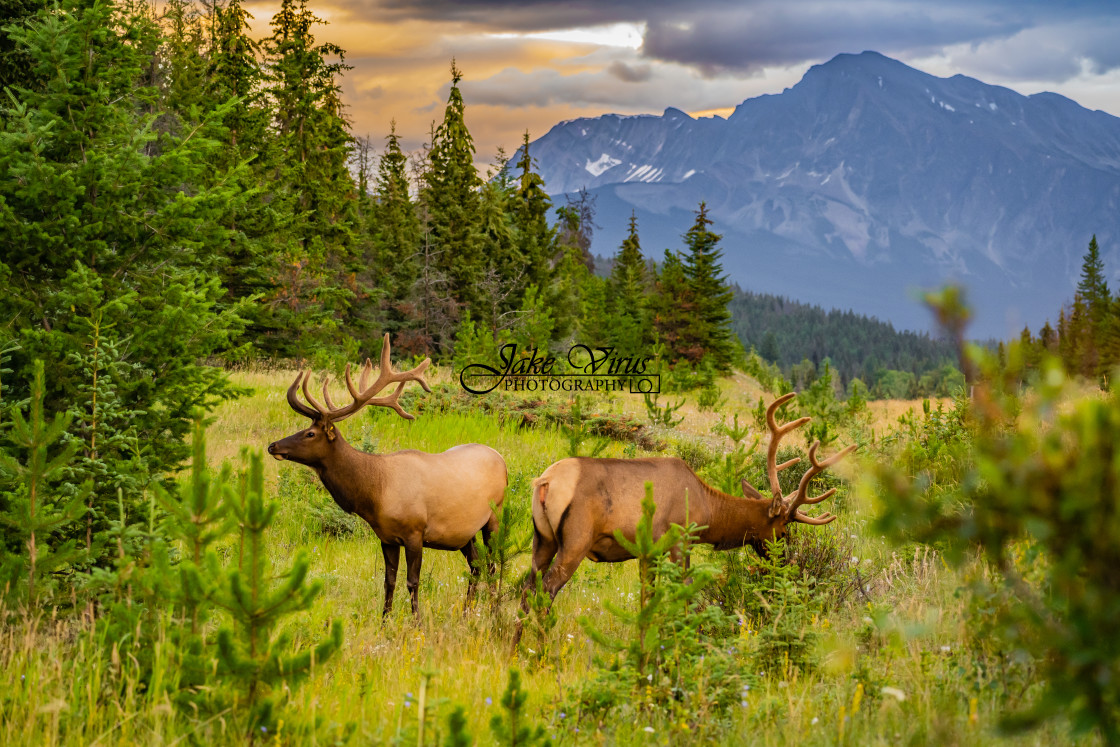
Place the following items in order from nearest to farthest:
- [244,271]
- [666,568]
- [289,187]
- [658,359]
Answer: [666,568], [244,271], [658,359], [289,187]

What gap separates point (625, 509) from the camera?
5551 millimetres

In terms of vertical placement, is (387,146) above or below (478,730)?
above

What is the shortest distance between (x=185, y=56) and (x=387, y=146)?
19933 millimetres

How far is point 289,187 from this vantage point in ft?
92.1

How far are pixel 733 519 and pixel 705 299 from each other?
118 ft

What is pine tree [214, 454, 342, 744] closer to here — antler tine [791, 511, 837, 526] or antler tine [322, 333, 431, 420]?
antler tine [322, 333, 431, 420]

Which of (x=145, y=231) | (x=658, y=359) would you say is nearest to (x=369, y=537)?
(x=145, y=231)

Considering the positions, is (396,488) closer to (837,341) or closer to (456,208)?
(456,208)

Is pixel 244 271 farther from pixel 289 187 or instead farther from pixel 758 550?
pixel 758 550

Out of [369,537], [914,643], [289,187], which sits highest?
[289,187]

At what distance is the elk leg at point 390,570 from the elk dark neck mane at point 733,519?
242 cm

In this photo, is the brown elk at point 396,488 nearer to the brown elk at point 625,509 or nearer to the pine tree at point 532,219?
the brown elk at point 625,509

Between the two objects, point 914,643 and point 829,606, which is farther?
point 829,606

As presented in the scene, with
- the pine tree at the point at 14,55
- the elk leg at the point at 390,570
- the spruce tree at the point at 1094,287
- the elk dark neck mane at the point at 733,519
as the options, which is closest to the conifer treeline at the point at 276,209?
the pine tree at the point at 14,55
